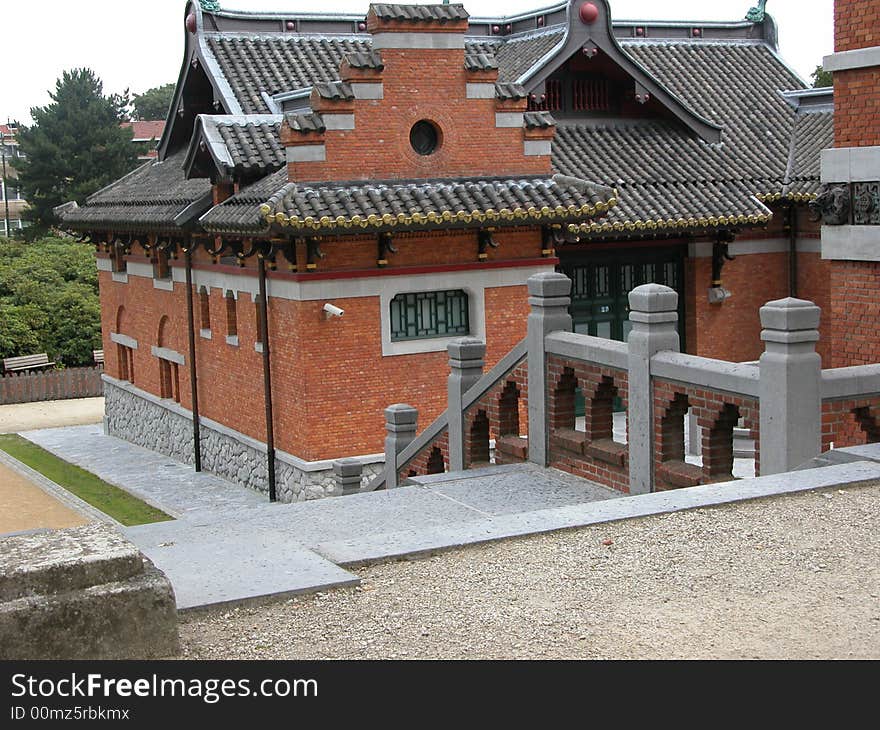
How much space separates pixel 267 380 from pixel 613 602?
46.3 feet

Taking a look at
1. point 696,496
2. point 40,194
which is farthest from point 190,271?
point 40,194

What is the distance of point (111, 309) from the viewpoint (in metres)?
30.2

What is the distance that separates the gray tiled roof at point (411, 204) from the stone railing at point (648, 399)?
13.3ft

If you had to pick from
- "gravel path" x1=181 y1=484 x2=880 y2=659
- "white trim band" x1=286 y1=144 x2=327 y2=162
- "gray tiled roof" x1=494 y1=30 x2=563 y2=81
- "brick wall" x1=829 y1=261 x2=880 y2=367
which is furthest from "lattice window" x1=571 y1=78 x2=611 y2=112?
"gravel path" x1=181 y1=484 x2=880 y2=659

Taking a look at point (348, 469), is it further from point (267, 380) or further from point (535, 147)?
point (535, 147)

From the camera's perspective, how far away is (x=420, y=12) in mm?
19453

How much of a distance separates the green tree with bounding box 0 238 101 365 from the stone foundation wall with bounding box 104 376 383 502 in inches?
407

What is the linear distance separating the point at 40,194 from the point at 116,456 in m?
31.5

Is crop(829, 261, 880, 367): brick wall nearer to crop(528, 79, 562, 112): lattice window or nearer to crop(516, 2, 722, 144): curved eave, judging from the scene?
crop(516, 2, 722, 144): curved eave

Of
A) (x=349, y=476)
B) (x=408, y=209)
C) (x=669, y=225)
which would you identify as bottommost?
(x=349, y=476)

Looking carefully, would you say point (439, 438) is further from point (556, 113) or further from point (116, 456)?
point (116, 456)

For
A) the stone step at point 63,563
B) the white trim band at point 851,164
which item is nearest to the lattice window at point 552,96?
the white trim band at point 851,164

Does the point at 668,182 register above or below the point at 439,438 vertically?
above

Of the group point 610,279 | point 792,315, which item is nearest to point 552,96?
point 610,279
